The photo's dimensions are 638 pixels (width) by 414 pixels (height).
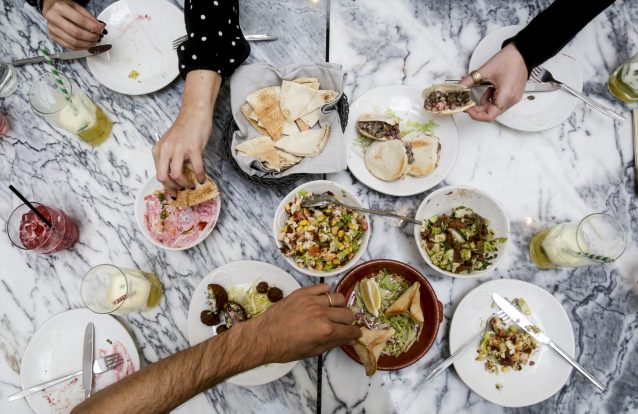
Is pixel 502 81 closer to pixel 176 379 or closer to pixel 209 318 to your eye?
pixel 209 318

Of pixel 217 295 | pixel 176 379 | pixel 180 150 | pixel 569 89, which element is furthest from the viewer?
pixel 569 89

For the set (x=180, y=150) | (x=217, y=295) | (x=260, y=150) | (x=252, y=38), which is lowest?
(x=217, y=295)

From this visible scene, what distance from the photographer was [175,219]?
1.61 meters

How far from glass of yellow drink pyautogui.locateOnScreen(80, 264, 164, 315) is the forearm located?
313 mm

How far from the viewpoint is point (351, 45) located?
1768mm

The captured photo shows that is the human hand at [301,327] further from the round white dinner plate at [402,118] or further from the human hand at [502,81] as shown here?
the human hand at [502,81]

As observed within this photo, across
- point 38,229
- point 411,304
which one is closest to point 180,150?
point 38,229

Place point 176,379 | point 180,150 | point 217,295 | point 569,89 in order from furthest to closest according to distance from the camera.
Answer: point 569,89
point 217,295
point 180,150
point 176,379

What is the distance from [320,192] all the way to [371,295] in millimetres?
404

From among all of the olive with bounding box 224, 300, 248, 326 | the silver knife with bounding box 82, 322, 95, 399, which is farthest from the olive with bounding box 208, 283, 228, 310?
the silver knife with bounding box 82, 322, 95, 399

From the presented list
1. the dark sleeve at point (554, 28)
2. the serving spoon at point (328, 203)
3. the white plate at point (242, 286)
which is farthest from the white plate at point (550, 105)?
the white plate at point (242, 286)

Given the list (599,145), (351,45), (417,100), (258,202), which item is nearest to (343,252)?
(258,202)

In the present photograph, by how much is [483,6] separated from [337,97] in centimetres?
81

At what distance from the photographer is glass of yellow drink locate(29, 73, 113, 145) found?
1.59m
